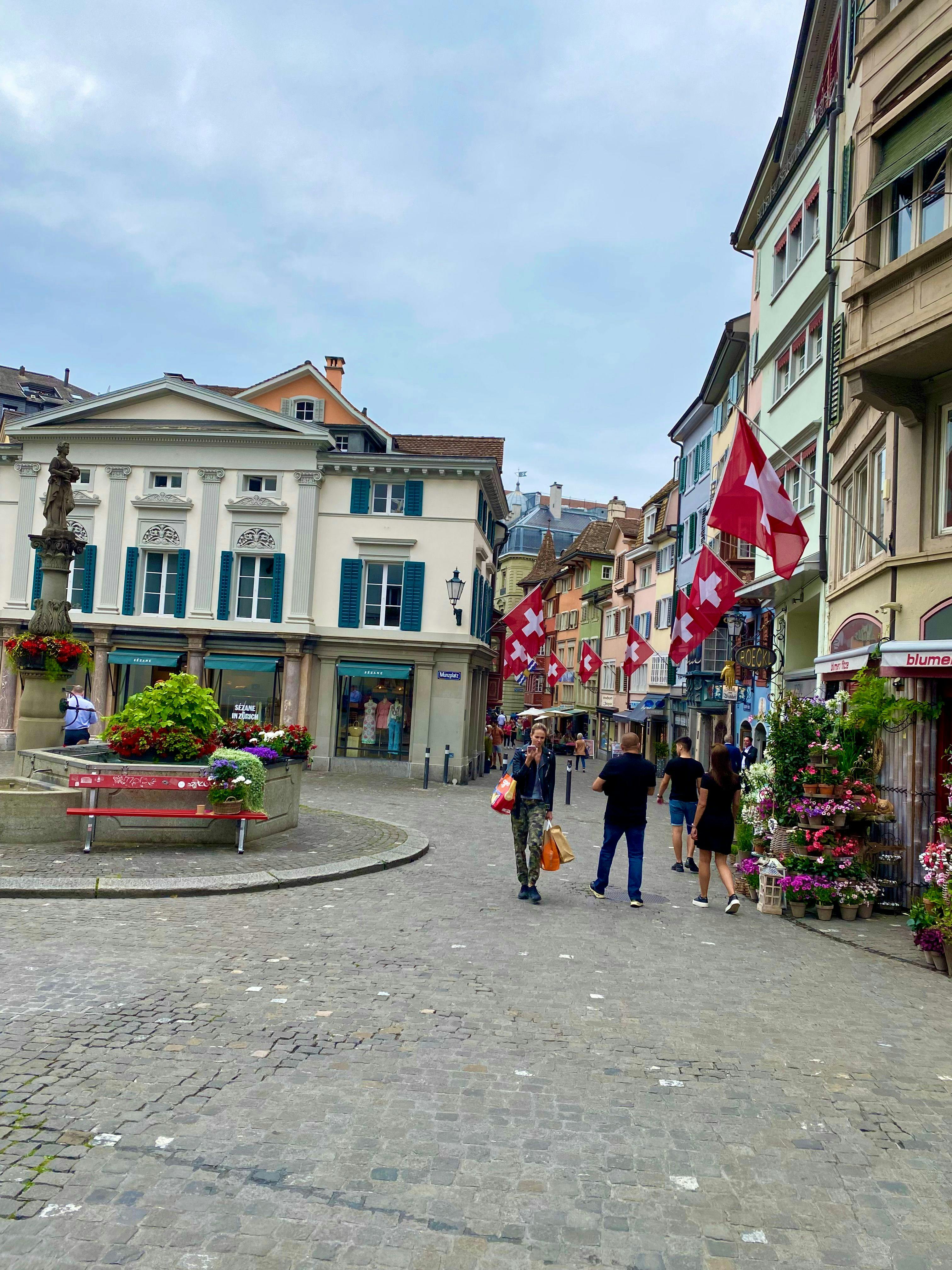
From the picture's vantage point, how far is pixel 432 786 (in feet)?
92.4

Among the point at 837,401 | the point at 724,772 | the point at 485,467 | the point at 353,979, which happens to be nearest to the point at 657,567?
the point at 485,467

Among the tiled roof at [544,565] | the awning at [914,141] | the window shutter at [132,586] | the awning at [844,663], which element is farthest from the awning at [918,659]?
the tiled roof at [544,565]

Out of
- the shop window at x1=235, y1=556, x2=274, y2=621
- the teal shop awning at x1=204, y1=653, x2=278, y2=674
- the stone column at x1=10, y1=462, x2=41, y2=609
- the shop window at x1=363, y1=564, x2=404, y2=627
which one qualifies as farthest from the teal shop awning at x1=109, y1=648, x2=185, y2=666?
the shop window at x1=363, y1=564, x2=404, y2=627

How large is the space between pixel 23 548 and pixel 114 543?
3303 mm

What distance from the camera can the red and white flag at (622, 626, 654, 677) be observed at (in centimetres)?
3312

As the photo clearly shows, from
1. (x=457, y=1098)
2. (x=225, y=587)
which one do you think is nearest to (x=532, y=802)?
(x=457, y=1098)

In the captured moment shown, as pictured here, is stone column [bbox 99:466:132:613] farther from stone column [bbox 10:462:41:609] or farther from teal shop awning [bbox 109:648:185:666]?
stone column [bbox 10:462:41:609]

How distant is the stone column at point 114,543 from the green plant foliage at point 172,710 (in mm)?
20428

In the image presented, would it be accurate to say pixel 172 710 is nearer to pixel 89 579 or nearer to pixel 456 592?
pixel 456 592

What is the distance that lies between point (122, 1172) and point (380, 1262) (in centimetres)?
121

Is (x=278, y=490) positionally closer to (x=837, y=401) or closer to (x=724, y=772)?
(x=837, y=401)

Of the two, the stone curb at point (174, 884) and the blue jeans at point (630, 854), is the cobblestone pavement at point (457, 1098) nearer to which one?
the stone curb at point (174, 884)

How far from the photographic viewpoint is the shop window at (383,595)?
105 feet

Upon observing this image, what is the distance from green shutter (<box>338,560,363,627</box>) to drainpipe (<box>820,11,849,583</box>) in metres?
17.2
